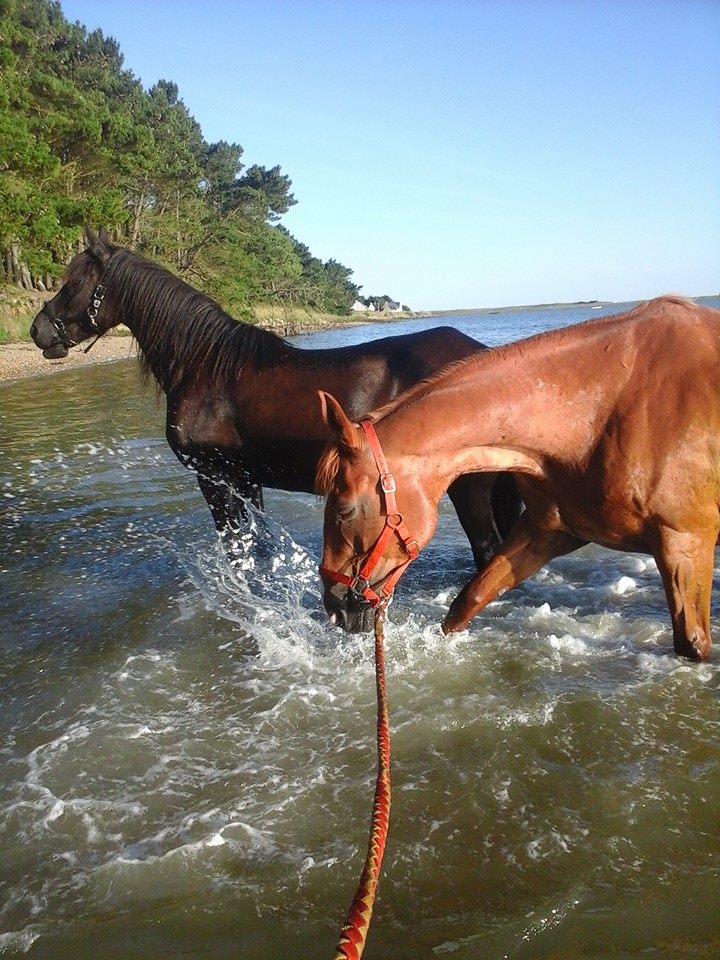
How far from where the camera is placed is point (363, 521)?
2.94 meters

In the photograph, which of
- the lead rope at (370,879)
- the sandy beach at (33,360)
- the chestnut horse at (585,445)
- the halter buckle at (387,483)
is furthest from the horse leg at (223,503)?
the sandy beach at (33,360)

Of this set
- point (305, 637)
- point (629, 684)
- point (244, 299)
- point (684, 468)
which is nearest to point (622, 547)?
point (684, 468)

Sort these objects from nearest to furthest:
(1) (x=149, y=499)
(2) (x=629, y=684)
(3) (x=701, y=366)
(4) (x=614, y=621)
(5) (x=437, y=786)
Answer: (5) (x=437, y=786) → (3) (x=701, y=366) → (2) (x=629, y=684) → (4) (x=614, y=621) → (1) (x=149, y=499)

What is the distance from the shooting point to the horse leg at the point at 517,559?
372 cm

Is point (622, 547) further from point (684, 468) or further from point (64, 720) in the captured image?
point (64, 720)

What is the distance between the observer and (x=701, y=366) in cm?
325

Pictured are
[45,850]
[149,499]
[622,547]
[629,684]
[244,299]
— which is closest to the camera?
[45,850]

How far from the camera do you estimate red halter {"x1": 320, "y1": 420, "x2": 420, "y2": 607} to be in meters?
2.91

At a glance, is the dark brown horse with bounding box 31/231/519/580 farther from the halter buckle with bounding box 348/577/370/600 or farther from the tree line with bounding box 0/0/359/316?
the tree line with bounding box 0/0/359/316

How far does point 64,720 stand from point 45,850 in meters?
1.06

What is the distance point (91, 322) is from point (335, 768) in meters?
4.46

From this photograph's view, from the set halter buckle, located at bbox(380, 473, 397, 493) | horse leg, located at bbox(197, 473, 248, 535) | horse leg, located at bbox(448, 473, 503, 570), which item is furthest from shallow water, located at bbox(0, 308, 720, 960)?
halter buckle, located at bbox(380, 473, 397, 493)

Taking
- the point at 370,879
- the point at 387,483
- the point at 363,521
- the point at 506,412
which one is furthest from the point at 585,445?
the point at 370,879

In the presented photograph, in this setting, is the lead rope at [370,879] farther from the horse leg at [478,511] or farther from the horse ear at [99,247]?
the horse ear at [99,247]
